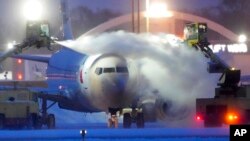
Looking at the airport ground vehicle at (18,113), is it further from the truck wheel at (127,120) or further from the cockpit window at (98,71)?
the truck wheel at (127,120)

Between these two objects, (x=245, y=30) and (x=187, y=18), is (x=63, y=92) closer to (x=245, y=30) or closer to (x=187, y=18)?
(x=187, y=18)

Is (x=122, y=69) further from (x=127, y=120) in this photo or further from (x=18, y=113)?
(x=18, y=113)

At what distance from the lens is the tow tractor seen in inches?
1430

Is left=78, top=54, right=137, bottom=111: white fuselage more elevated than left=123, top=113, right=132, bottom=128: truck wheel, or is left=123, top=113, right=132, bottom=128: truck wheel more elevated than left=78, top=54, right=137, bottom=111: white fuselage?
left=78, top=54, right=137, bottom=111: white fuselage

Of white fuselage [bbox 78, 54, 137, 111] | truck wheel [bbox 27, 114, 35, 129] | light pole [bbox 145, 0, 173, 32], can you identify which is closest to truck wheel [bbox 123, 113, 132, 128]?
white fuselage [bbox 78, 54, 137, 111]

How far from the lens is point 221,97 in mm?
38500

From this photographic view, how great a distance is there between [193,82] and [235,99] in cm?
551

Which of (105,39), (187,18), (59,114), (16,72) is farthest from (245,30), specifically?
(105,39)

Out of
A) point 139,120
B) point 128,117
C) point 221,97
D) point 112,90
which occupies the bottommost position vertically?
point 139,120

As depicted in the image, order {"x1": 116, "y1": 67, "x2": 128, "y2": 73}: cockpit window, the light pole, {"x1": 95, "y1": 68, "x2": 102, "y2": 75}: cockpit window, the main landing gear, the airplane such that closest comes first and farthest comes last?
the main landing gear
{"x1": 116, "y1": 67, "x2": 128, "y2": 73}: cockpit window
the airplane
{"x1": 95, "y1": 68, "x2": 102, "y2": 75}: cockpit window
the light pole

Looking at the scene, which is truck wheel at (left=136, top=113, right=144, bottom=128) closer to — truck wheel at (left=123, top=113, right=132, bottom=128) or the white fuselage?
truck wheel at (left=123, top=113, right=132, bottom=128)

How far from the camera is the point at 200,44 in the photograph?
139 ft

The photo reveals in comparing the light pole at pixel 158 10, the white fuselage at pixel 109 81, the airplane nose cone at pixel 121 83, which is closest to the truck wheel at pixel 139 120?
the white fuselage at pixel 109 81

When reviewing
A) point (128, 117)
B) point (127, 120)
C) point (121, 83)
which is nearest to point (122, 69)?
point (121, 83)
